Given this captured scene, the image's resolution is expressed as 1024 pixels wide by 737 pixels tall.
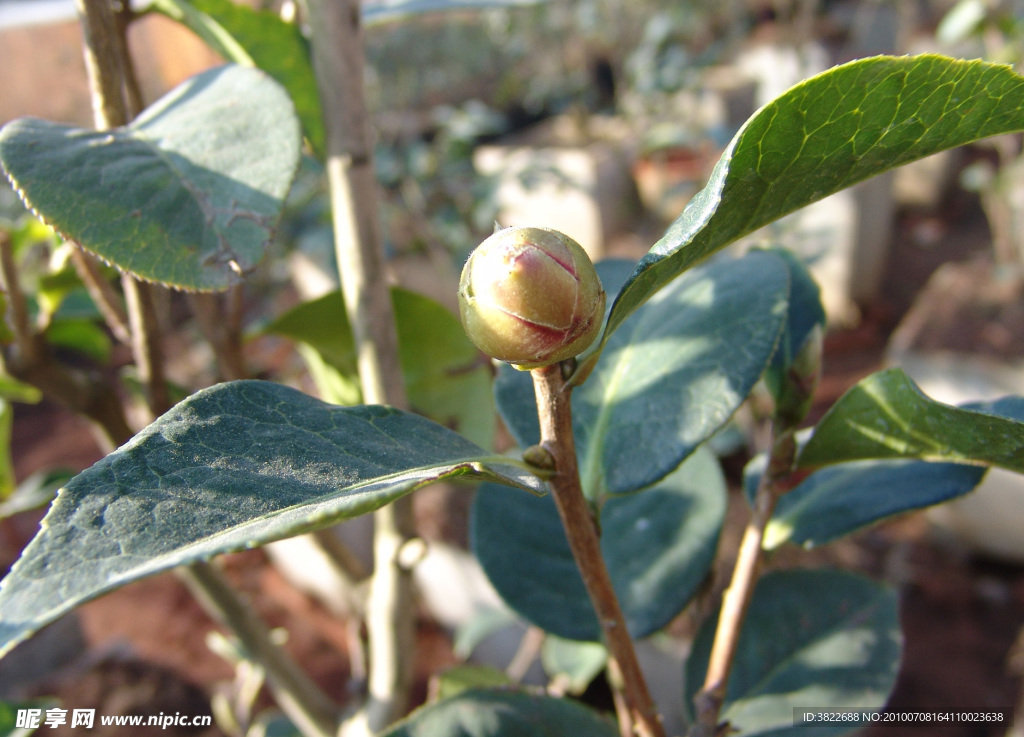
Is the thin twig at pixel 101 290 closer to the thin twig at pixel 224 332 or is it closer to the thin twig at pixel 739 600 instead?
the thin twig at pixel 224 332

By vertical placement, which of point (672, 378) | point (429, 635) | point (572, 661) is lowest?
point (429, 635)

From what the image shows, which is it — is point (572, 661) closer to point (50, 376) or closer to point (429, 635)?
point (50, 376)

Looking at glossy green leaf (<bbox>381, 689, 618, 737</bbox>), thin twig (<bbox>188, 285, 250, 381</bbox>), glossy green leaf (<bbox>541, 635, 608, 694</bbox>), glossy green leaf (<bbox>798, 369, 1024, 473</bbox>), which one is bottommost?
glossy green leaf (<bbox>541, 635, 608, 694</bbox>)

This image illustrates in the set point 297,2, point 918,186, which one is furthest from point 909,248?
point 297,2

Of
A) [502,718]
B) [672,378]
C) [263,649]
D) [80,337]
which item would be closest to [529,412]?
[672,378]

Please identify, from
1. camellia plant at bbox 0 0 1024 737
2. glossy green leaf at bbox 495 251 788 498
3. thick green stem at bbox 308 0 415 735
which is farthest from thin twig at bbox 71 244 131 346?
glossy green leaf at bbox 495 251 788 498

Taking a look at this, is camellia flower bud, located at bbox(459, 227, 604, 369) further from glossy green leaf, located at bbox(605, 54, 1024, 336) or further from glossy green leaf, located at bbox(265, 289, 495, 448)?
glossy green leaf, located at bbox(265, 289, 495, 448)

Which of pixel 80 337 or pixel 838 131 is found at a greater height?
pixel 838 131

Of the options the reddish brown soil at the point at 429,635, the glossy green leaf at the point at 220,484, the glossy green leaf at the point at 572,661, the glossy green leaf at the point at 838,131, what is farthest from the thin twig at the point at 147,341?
the reddish brown soil at the point at 429,635
